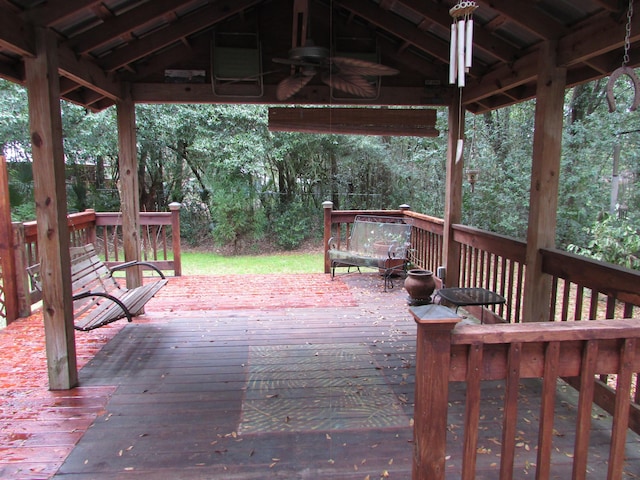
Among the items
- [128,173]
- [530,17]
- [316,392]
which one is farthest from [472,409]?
[128,173]

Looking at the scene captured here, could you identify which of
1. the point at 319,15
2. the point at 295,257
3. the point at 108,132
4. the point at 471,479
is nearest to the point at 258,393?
the point at 471,479

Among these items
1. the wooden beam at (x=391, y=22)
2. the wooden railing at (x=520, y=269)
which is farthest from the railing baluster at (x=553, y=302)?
the wooden beam at (x=391, y=22)

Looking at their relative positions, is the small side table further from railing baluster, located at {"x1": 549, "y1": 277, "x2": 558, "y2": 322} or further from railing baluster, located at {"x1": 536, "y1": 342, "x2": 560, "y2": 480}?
railing baluster, located at {"x1": 536, "y1": 342, "x2": 560, "y2": 480}

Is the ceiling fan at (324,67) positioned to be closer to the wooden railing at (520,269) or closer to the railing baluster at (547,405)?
the wooden railing at (520,269)

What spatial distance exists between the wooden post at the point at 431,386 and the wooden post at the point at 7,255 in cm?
420

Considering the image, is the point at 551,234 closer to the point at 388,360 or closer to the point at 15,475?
the point at 388,360

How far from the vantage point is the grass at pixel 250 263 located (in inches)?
327

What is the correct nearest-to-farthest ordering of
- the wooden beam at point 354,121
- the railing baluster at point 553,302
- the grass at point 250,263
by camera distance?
the railing baluster at point 553,302
the wooden beam at point 354,121
the grass at point 250,263

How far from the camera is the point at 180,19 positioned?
3869 mm

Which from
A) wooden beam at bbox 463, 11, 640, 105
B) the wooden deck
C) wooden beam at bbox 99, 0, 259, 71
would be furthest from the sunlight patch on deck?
wooden beam at bbox 99, 0, 259, 71

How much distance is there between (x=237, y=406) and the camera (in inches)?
104

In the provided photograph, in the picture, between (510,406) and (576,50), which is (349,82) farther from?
(510,406)

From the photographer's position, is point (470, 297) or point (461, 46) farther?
point (470, 297)

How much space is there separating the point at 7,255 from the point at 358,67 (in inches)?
147
